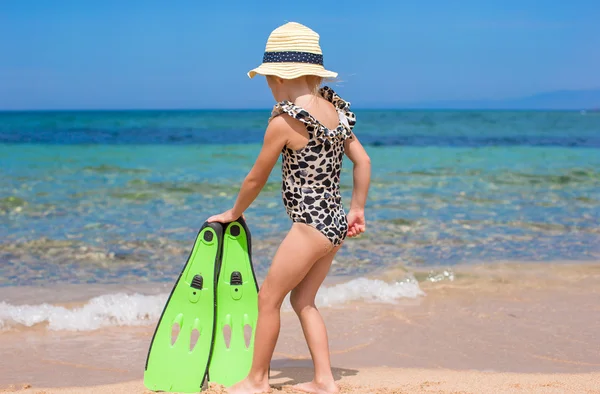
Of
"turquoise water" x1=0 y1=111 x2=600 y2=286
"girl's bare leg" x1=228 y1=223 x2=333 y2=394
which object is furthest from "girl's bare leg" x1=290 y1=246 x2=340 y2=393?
"turquoise water" x1=0 y1=111 x2=600 y2=286

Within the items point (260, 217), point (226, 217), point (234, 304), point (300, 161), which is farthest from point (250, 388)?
point (260, 217)

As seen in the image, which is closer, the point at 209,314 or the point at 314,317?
the point at 314,317

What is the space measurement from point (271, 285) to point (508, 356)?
1589mm

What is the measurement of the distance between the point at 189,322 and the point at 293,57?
123 centimetres

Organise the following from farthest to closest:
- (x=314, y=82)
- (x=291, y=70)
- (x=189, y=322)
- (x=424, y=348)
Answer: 1. (x=424, y=348)
2. (x=189, y=322)
3. (x=314, y=82)
4. (x=291, y=70)

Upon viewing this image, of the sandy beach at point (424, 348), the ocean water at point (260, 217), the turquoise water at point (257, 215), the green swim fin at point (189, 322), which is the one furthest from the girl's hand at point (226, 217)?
the turquoise water at point (257, 215)

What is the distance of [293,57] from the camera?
2730 millimetres

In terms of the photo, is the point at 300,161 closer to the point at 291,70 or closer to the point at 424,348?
the point at 291,70

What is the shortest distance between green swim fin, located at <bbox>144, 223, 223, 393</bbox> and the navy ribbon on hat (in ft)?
2.47

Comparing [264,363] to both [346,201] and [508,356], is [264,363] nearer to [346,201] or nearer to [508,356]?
[508,356]

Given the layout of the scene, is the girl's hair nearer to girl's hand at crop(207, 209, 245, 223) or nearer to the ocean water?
girl's hand at crop(207, 209, 245, 223)

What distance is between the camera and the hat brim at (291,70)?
269cm

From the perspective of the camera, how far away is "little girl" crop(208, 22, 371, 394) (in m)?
2.70

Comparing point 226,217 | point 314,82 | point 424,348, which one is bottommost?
point 424,348
